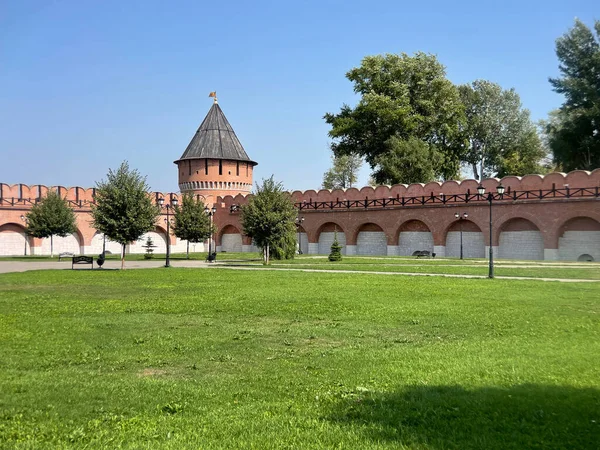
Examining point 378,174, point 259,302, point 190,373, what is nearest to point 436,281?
point 259,302

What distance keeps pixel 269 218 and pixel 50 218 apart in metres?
14.1

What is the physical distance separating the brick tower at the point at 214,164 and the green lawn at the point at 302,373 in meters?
37.5

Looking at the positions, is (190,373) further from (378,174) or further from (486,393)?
(378,174)

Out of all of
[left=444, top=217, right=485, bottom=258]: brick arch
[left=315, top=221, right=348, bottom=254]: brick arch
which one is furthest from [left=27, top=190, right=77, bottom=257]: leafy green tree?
[left=444, top=217, right=485, bottom=258]: brick arch

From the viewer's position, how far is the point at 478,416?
16.1 feet

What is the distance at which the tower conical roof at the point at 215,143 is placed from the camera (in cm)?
4997

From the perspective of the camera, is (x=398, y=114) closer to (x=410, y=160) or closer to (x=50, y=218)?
(x=410, y=160)

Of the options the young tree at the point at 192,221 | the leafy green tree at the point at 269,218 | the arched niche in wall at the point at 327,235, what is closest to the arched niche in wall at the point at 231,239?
Answer: the arched niche in wall at the point at 327,235

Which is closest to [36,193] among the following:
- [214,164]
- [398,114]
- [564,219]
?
[214,164]

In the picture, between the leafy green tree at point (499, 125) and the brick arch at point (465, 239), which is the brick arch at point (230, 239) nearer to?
the brick arch at point (465, 239)

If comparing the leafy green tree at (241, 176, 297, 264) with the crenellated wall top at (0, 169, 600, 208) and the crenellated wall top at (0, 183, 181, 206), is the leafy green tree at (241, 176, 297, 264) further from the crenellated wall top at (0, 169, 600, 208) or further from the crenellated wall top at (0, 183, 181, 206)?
the crenellated wall top at (0, 183, 181, 206)

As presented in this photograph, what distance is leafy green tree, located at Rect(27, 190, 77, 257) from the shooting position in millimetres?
34844

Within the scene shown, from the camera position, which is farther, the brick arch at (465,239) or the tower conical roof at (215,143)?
the tower conical roof at (215,143)

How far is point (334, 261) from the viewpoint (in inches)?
1160
